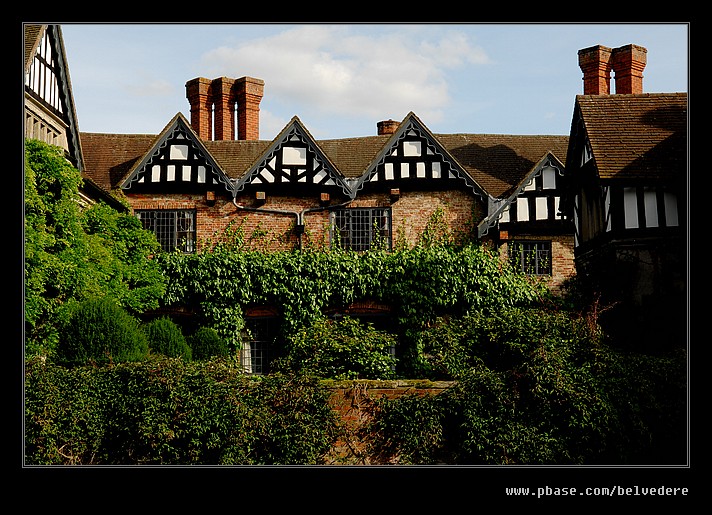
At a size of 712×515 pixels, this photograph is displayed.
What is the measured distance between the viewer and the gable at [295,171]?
22109 millimetres

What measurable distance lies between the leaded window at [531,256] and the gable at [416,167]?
175 centimetres

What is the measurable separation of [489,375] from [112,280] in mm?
10568

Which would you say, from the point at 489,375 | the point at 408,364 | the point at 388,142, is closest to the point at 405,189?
the point at 388,142

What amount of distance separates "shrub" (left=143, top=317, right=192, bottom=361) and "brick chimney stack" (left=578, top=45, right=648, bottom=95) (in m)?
14.9

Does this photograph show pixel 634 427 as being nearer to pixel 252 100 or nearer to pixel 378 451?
pixel 378 451

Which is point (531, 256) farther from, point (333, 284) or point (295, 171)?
point (295, 171)

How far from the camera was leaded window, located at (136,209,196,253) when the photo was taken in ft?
73.5

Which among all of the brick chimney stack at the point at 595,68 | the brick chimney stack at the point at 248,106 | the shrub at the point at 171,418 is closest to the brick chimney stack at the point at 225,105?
the brick chimney stack at the point at 248,106

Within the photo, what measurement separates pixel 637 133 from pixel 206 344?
34.7ft

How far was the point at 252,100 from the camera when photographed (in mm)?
25969

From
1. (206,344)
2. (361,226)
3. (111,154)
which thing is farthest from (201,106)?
(206,344)

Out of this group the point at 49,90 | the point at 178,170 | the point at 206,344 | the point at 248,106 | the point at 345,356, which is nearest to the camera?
the point at 345,356

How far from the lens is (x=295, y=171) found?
22234mm

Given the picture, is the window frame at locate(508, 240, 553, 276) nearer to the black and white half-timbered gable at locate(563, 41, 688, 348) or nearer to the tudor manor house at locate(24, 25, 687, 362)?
the tudor manor house at locate(24, 25, 687, 362)
